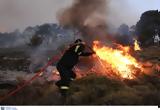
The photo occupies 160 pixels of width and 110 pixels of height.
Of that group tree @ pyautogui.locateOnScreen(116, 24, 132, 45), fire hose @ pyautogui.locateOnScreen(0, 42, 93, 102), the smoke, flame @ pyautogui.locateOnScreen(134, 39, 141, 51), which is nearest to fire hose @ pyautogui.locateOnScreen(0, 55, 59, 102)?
fire hose @ pyautogui.locateOnScreen(0, 42, 93, 102)

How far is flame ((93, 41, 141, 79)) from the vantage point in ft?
13.4

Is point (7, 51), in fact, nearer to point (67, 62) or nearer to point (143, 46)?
point (67, 62)

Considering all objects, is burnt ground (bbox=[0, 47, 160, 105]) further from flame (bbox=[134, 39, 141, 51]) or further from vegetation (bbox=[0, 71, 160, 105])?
flame (bbox=[134, 39, 141, 51])

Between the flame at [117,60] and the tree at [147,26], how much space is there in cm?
20

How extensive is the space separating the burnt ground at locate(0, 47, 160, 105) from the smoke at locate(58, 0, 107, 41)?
46 cm

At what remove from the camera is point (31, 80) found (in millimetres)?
3984

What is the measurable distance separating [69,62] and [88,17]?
0.52m

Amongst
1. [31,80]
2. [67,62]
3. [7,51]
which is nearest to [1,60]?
[7,51]

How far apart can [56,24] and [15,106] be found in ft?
3.07

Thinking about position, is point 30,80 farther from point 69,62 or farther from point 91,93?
point 91,93

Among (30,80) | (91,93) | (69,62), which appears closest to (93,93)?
(91,93)

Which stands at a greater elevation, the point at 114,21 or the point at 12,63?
the point at 114,21

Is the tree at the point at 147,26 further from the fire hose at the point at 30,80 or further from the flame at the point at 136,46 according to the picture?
the fire hose at the point at 30,80

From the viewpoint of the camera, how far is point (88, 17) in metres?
4.12
